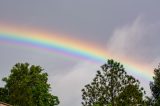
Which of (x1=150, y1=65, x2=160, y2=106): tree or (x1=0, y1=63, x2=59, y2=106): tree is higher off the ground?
(x1=150, y1=65, x2=160, y2=106): tree

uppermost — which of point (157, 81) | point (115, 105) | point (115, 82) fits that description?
point (157, 81)

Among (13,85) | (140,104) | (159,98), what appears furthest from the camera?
(159,98)

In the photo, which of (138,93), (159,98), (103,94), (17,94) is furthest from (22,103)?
(159,98)

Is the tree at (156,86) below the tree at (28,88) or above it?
above

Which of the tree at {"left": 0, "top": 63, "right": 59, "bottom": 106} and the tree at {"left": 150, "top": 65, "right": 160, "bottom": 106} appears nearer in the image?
the tree at {"left": 0, "top": 63, "right": 59, "bottom": 106}

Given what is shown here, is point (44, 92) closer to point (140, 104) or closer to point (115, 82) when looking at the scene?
point (115, 82)

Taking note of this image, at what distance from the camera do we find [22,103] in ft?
255

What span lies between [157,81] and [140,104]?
19685mm

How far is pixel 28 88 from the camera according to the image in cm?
7819

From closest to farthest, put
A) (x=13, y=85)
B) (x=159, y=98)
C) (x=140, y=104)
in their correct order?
1. (x=140, y=104)
2. (x=13, y=85)
3. (x=159, y=98)

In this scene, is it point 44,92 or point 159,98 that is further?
point 159,98

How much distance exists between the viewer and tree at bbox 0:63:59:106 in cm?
7750

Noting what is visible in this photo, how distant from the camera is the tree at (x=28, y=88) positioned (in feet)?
254

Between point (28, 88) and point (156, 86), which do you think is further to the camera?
point (156, 86)
